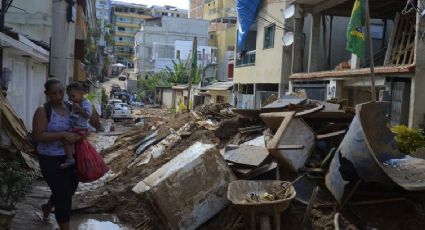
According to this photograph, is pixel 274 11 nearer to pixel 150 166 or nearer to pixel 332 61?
pixel 332 61

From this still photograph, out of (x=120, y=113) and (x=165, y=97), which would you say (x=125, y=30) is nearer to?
(x=165, y=97)

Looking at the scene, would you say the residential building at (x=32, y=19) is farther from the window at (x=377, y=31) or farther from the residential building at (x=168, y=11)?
the residential building at (x=168, y=11)

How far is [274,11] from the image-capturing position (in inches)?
885

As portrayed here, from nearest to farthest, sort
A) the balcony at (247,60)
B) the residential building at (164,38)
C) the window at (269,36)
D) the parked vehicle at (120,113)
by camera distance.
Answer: the window at (269,36), the balcony at (247,60), the parked vehicle at (120,113), the residential building at (164,38)

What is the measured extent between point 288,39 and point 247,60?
21.0 feet

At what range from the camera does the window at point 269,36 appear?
22.8m

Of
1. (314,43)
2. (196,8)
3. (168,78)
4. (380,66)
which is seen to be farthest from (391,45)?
(196,8)

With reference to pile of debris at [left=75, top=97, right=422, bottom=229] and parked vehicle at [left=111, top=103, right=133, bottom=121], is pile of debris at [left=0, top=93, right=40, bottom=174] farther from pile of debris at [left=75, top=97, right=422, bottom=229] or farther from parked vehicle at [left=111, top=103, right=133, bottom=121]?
parked vehicle at [left=111, top=103, right=133, bottom=121]

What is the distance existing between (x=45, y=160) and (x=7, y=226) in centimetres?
102

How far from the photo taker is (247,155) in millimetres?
7270

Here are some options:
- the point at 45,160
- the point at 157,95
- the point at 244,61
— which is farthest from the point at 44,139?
the point at 157,95

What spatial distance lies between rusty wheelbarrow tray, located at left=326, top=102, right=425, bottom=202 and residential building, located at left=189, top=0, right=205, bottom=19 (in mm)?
81543

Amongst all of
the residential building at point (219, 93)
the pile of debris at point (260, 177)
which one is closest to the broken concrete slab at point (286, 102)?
the pile of debris at point (260, 177)

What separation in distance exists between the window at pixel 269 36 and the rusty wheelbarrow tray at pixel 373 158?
15.9 meters
